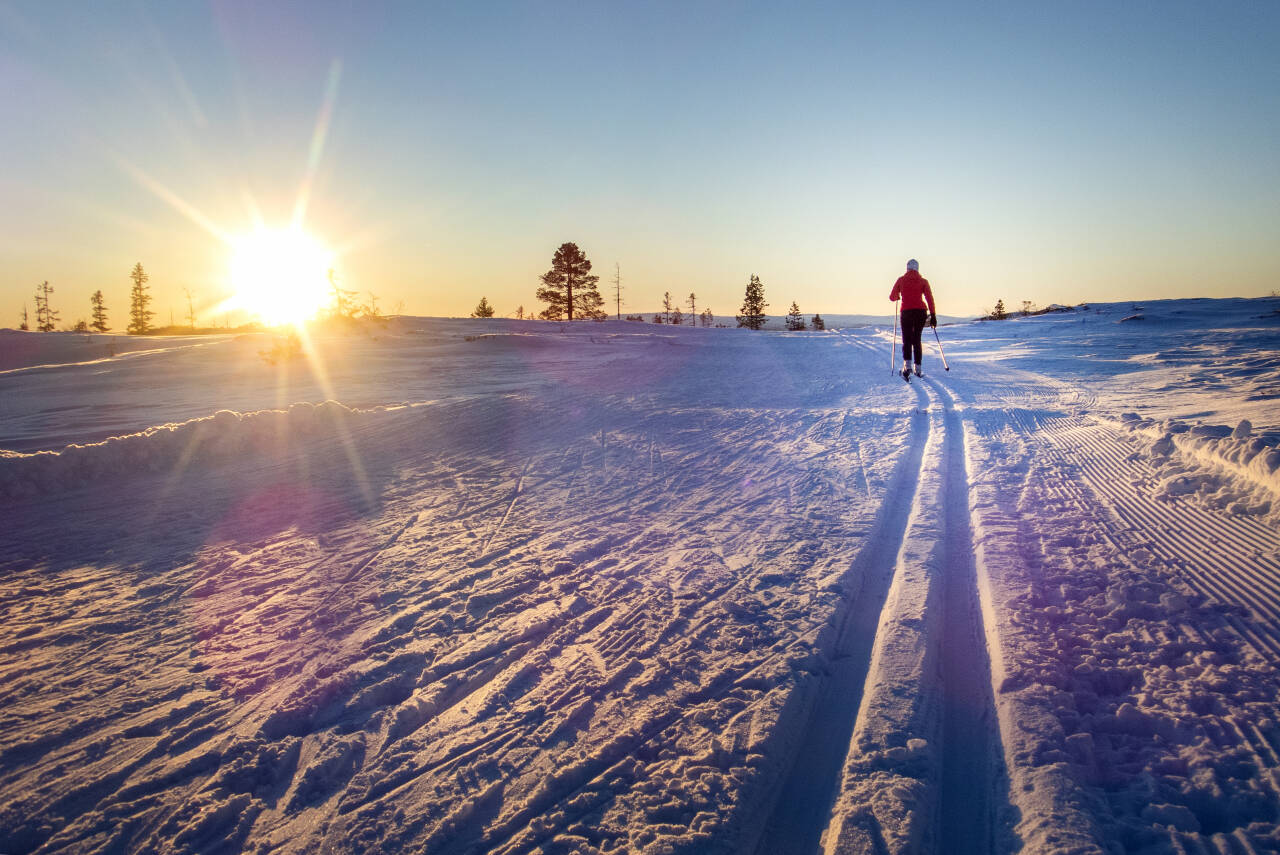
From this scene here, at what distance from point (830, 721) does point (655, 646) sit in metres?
0.80

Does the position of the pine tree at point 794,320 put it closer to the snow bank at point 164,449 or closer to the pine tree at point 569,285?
the pine tree at point 569,285

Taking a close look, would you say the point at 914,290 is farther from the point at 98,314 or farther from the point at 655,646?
the point at 98,314

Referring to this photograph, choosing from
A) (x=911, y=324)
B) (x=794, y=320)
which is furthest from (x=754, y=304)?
(x=911, y=324)

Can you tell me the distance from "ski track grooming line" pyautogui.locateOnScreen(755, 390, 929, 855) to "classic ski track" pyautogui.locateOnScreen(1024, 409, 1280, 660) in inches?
54.7

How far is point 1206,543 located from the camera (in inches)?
127

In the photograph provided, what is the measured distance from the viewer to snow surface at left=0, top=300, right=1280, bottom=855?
1.79 meters

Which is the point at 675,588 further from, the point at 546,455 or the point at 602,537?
the point at 546,455

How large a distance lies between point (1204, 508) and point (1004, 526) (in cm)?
131

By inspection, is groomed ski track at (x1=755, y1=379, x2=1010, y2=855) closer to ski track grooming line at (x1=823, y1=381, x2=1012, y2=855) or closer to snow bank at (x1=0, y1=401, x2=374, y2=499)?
ski track grooming line at (x1=823, y1=381, x2=1012, y2=855)

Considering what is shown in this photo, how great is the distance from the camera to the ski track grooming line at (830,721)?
177 centimetres

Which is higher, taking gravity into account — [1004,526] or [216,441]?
[216,441]

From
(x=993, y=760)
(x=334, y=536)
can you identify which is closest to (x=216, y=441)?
(x=334, y=536)

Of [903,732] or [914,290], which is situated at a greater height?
[914,290]

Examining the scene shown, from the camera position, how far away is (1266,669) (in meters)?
2.14
